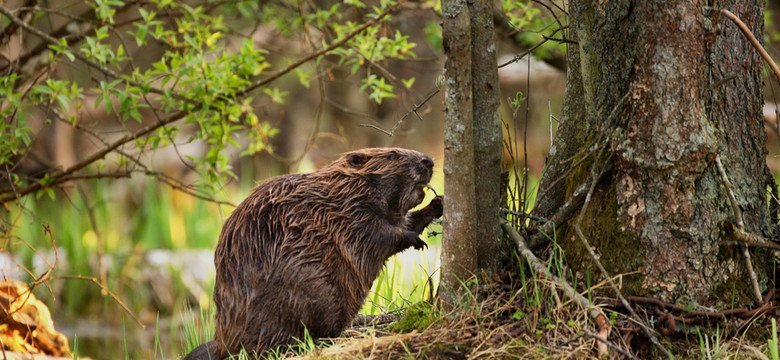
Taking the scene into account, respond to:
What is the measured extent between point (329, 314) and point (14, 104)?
1.75 meters

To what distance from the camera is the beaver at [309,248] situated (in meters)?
2.56

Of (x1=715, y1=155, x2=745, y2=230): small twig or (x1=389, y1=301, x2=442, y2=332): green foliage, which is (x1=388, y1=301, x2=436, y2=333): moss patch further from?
(x1=715, y1=155, x2=745, y2=230): small twig

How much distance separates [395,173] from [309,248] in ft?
1.64

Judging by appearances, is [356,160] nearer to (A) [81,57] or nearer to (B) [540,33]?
(A) [81,57]

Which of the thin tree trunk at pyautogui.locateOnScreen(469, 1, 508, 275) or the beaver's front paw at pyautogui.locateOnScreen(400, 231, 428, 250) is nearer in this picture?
the thin tree trunk at pyautogui.locateOnScreen(469, 1, 508, 275)

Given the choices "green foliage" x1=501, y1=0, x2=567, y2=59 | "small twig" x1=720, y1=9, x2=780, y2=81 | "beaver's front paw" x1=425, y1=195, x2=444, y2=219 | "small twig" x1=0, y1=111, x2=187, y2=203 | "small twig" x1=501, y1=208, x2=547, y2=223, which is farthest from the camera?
"green foliage" x1=501, y1=0, x2=567, y2=59

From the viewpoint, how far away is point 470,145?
2141 millimetres

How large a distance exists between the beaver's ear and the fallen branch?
0.91m

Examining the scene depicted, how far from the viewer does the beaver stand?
101 inches

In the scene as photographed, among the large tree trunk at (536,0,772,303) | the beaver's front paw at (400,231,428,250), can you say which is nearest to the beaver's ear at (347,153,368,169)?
the beaver's front paw at (400,231,428,250)

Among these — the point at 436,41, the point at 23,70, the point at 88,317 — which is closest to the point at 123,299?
the point at 88,317

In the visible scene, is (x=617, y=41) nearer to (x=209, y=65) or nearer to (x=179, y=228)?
(x=209, y=65)

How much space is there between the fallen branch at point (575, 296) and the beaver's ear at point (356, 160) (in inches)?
36.0

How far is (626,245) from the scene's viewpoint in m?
2.07
